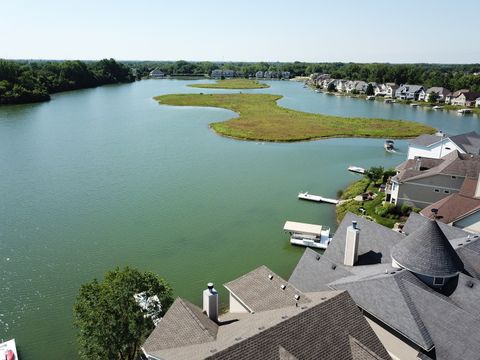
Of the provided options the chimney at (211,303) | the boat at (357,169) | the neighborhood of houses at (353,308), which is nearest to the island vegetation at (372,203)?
the boat at (357,169)

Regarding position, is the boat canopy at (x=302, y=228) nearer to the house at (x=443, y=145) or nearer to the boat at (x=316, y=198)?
the boat at (x=316, y=198)

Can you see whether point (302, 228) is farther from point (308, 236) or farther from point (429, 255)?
point (429, 255)

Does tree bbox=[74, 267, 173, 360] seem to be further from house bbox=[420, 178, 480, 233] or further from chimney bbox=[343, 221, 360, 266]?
house bbox=[420, 178, 480, 233]

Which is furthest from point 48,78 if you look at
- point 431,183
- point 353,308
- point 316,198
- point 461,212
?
point 353,308

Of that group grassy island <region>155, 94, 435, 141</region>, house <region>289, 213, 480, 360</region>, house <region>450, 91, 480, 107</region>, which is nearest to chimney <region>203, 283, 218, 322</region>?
house <region>289, 213, 480, 360</region>

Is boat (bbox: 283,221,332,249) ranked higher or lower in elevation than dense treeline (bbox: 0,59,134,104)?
lower

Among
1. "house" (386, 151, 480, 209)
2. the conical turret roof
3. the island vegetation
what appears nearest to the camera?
the conical turret roof

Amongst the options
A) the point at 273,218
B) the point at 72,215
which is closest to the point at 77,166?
the point at 72,215

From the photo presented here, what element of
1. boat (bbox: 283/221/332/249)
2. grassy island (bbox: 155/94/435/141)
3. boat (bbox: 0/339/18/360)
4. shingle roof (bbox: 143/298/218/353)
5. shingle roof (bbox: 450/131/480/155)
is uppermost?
shingle roof (bbox: 450/131/480/155)
